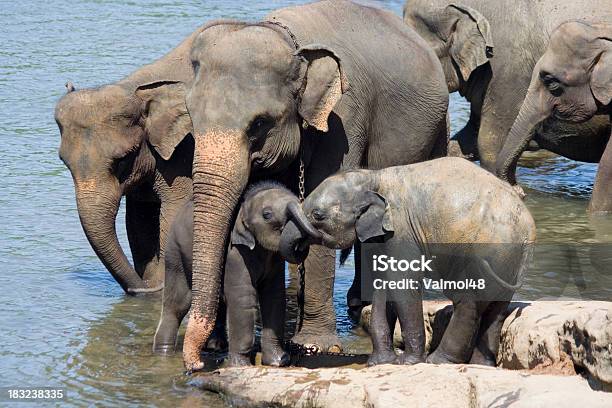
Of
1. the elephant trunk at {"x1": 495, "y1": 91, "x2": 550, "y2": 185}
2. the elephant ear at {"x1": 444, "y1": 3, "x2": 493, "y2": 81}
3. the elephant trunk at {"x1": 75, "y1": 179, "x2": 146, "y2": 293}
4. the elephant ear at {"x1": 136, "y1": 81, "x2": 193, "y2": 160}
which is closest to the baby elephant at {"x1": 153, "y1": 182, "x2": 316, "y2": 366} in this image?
the elephant ear at {"x1": 136, "y1": 81, "x2": 193, "y2": 160}

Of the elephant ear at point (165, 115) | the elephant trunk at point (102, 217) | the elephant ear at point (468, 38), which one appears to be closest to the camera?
the elephant ear at point (165, 115)

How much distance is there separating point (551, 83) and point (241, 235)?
479 centimetres

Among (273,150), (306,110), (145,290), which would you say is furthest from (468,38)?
(273,150)

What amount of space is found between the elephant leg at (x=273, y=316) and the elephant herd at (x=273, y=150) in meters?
0.01

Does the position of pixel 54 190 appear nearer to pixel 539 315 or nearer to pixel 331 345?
pixel 331 345

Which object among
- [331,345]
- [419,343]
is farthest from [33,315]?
[419,343]

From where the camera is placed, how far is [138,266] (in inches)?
417

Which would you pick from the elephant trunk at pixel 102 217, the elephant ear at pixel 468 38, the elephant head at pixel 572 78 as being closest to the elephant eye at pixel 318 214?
the elephant trunk at pixel 102 217

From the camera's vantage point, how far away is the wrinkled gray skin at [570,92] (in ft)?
40.2

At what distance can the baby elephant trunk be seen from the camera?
26.4 feet

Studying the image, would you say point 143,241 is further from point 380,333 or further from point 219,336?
point 380,333

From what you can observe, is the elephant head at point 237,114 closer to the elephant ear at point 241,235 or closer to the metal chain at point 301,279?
the elephant ear at point 241,235

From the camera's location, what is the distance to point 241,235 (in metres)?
8.37

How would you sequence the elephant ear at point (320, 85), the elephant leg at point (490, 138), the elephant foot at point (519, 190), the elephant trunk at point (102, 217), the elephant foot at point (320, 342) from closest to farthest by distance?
the elephant ear at point (320, 85) → the elephant foot at point (320, 342) → the elephant trunk at point (102, 217) → the elephant foot at point (519, 190) → the elephant leg at point (490, 138)
